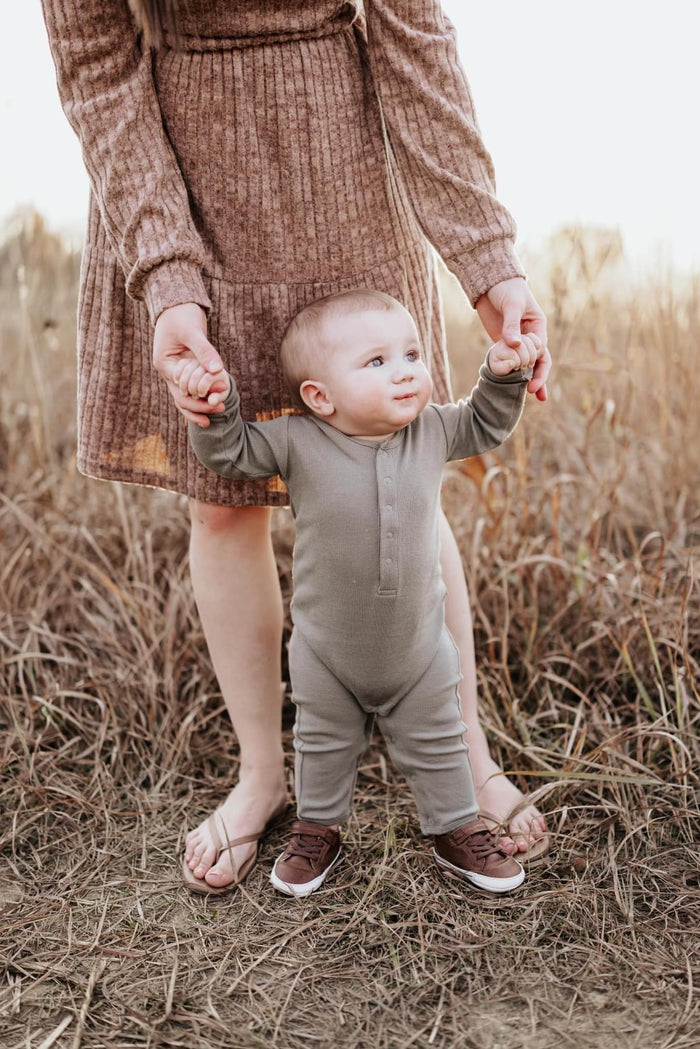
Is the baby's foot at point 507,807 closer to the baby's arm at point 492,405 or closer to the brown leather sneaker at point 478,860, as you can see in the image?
the brown leather sneaker at point 478,860

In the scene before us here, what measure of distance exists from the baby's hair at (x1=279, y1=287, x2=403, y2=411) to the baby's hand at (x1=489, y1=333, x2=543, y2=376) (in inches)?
6.3

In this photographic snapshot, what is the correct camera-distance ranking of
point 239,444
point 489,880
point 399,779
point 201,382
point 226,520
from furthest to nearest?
point 399,779 → point 226,520 → point 489,880 → point 239,444 → point 201,382

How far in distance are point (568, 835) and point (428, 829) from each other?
24 cm

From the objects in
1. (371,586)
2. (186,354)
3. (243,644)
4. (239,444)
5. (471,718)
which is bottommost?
(471,718)

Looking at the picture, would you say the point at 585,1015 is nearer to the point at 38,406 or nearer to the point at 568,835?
the point at 568,835

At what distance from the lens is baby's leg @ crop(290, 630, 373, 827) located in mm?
1526

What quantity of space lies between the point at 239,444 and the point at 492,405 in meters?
0.38

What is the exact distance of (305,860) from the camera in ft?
5.21

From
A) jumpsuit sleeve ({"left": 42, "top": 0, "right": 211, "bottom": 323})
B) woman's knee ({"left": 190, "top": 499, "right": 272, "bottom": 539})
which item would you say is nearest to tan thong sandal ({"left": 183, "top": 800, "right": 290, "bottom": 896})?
woman's knee ({"left": 190, "top": 499, "right": 272, "bottom": 539})

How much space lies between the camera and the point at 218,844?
1.65 meters

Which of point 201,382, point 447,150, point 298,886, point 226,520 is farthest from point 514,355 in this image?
point 298,886

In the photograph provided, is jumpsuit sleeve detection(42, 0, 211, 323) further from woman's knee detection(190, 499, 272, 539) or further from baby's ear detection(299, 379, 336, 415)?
woman's knee detection(190, 499, 272, 539)

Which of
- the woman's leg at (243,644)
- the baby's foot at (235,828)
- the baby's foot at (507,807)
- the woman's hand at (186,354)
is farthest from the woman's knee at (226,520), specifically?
the baby's foot at (507,807)

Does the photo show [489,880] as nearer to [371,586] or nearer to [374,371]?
[371,586]
